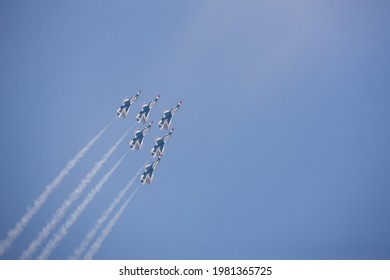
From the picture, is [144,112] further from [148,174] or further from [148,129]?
[148,174]

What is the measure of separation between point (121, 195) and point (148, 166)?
1117 cm

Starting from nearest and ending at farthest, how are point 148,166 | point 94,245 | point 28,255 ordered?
point 28,255 → point 94,245 → point 148,166

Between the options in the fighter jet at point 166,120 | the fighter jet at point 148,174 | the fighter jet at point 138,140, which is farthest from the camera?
the fighter jet at point 166,120

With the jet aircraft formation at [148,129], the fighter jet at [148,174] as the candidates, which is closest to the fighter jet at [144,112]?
the jet aircraft formation at [148,129]

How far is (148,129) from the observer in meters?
92.6

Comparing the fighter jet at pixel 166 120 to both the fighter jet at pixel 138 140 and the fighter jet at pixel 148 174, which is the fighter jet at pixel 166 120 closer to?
the fighter jet at pixel 138 140

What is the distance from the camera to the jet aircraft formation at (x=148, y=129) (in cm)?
8962

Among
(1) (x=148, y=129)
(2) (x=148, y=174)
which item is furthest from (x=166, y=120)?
(2) (x=148, y=174)

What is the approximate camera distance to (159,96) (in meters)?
96.4

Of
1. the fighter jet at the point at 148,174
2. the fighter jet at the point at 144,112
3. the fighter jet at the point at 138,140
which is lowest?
the fighter jet at the point at 148,174
